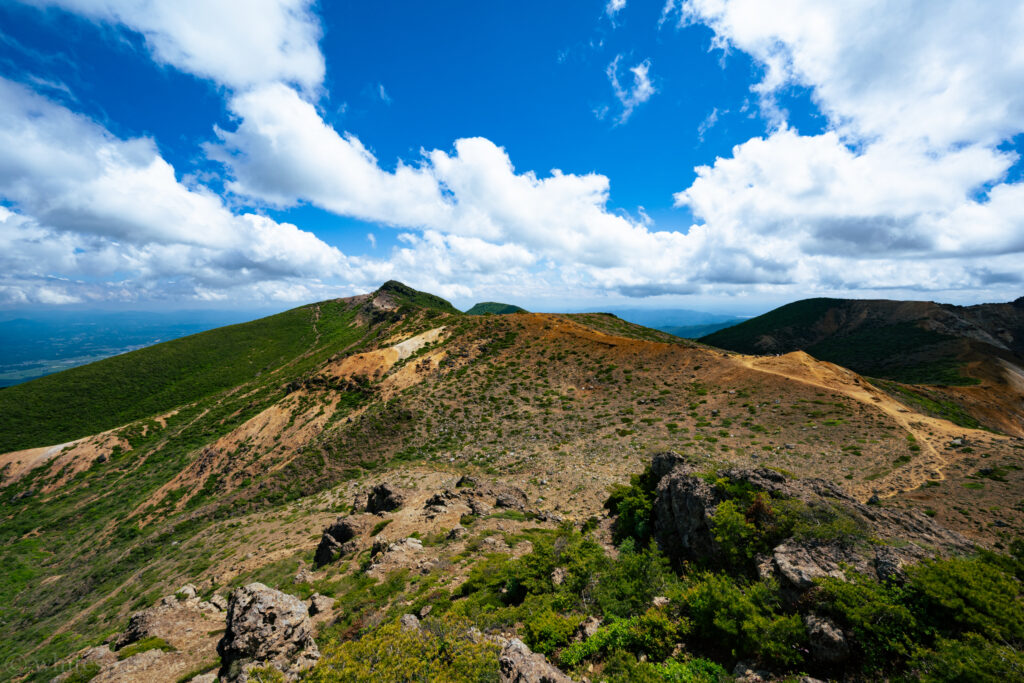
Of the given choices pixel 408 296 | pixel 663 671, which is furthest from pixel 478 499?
pixel 408 296

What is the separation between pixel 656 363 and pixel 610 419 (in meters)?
12.1

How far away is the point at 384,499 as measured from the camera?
21969 mm

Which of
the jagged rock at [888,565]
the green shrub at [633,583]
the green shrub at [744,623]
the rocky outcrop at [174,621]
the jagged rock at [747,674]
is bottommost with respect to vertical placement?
the rocky outcrop at [174,621]

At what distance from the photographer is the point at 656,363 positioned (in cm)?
3994

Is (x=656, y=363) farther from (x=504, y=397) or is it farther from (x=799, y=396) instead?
(x=504, y=397)

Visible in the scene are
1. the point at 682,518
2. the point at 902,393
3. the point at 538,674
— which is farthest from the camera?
the point at 902,393

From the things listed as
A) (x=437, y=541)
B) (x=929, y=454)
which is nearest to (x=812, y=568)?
(x=437, y=541)

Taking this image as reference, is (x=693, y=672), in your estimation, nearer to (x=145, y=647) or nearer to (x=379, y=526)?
(x=379, y=526)

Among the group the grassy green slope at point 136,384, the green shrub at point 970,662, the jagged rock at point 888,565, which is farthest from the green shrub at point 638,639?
the grassy green slope at point 136,384

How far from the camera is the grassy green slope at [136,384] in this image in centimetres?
6147

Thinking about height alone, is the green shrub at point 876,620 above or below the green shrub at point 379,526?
above

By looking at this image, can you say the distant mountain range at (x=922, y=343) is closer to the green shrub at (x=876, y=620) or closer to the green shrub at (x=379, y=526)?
the green shrub at (x=876, y=620)

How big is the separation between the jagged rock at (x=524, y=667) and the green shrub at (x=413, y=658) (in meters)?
0.24

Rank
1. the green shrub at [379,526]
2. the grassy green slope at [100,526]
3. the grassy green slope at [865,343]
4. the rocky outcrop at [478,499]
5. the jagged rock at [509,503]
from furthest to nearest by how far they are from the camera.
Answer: the grassy green slope at [865,343] → the grassy green slope at [100,526] → the jagged rock at [509,503] → the rocky outcrop at [478,499] → the green shrub at [379,526]
